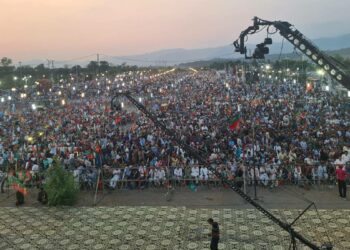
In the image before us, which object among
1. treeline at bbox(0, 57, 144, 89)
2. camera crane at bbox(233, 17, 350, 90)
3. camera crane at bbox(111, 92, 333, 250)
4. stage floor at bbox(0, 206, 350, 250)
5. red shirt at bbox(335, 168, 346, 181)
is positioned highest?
treeline at bbox(0, 57, 144, 89)

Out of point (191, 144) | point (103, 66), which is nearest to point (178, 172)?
point (191, 144)

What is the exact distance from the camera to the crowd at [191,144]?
1628 centimetres

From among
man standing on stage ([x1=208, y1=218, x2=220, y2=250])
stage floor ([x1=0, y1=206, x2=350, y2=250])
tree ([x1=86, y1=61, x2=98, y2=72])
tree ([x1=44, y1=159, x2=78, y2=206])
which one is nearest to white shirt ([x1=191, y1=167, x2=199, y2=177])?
stage floor ([x1=0, y1=206, x2=350, y2=250])

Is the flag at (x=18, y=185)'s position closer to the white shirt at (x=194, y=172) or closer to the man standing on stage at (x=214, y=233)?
the white shirt at (x=194, y=172)

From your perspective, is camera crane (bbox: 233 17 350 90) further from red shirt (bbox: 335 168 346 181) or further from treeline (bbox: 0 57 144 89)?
treeline (bbox: 0 57 144 89)

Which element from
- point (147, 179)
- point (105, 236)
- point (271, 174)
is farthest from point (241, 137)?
point (105, 236)

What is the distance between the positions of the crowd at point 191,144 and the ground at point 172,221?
3.44 ft

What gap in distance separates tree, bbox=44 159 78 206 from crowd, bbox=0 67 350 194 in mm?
1722

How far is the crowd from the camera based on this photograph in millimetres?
16281

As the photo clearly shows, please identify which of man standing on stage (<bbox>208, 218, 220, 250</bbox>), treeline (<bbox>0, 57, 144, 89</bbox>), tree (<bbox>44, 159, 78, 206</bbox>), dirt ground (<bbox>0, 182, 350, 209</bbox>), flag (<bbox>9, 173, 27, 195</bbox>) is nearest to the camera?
man standing on stage (<bbox>208, 218, 220, 250</bbox>)

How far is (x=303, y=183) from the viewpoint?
15695 mm

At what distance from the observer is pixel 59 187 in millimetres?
14391

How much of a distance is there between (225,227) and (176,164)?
222 inches

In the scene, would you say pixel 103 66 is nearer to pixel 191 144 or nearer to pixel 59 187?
pixel 191 144
